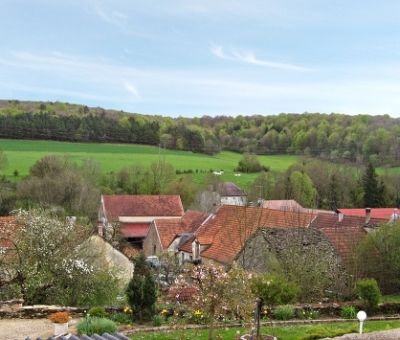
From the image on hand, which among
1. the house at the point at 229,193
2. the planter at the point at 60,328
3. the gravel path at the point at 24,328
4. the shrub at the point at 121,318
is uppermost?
the planter at the point at 60,328

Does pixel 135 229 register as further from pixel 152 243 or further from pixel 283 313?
pixel 283 313

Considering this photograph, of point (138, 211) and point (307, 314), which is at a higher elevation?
point (307, 314)

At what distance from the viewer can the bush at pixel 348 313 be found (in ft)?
56.8

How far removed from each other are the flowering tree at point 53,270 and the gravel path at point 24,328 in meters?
2.42

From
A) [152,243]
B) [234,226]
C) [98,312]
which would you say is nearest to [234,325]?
[98,312]

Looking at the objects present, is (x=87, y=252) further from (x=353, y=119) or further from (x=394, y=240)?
(x=353, y=119)

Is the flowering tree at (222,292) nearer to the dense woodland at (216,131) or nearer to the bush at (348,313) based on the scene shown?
the bush at (348,313)

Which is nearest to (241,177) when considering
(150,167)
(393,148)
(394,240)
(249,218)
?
(150,167)

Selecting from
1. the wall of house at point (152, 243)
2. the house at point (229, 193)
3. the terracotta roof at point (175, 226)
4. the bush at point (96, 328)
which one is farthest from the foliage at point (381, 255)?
the house at point (229, 193)

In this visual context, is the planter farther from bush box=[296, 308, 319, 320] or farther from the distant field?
the distant field

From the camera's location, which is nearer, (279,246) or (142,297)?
(142,297)

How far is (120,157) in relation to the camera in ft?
274

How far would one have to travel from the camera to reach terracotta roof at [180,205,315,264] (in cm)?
2758

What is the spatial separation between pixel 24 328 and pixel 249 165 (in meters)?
73.5
